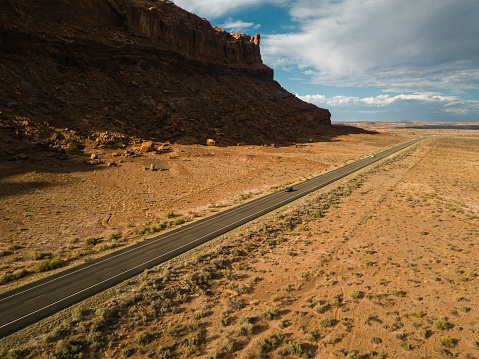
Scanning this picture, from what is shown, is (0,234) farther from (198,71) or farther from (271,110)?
(271,110)

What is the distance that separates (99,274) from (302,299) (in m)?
14.9

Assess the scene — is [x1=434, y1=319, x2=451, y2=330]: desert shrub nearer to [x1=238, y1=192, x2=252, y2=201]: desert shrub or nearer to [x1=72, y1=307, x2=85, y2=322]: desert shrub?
[x1=72, y1=307, x2=85, y2=322]: desert shrub

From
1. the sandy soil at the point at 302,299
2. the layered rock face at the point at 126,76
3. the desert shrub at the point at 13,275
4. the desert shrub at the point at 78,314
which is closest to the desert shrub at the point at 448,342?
the sandy soil at the point at 302,299

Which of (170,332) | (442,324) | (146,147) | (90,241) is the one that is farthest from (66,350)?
(146,147)

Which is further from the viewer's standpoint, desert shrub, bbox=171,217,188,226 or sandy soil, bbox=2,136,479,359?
desert shrub, bbox=171,217,188,226

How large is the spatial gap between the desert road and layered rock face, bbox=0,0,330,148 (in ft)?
138

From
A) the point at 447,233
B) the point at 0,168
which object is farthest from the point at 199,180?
the point at 447,233

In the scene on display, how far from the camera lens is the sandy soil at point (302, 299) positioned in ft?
37.7

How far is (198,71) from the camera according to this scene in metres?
100

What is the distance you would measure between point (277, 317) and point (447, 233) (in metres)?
21.1

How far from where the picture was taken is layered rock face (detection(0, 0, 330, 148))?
2147 inches

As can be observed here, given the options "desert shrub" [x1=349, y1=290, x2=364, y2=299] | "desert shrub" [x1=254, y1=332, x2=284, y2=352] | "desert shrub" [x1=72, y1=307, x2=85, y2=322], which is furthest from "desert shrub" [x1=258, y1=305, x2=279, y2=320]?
"desert shrub" [x1=72, y1=307, x2=85, y2=322]

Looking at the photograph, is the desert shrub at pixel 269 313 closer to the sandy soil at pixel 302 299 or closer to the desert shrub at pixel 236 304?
the sandy soil at pixel 302 299

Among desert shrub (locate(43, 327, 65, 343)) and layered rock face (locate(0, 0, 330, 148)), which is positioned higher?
layered rock face (locate(0, 0, 330, 148))
